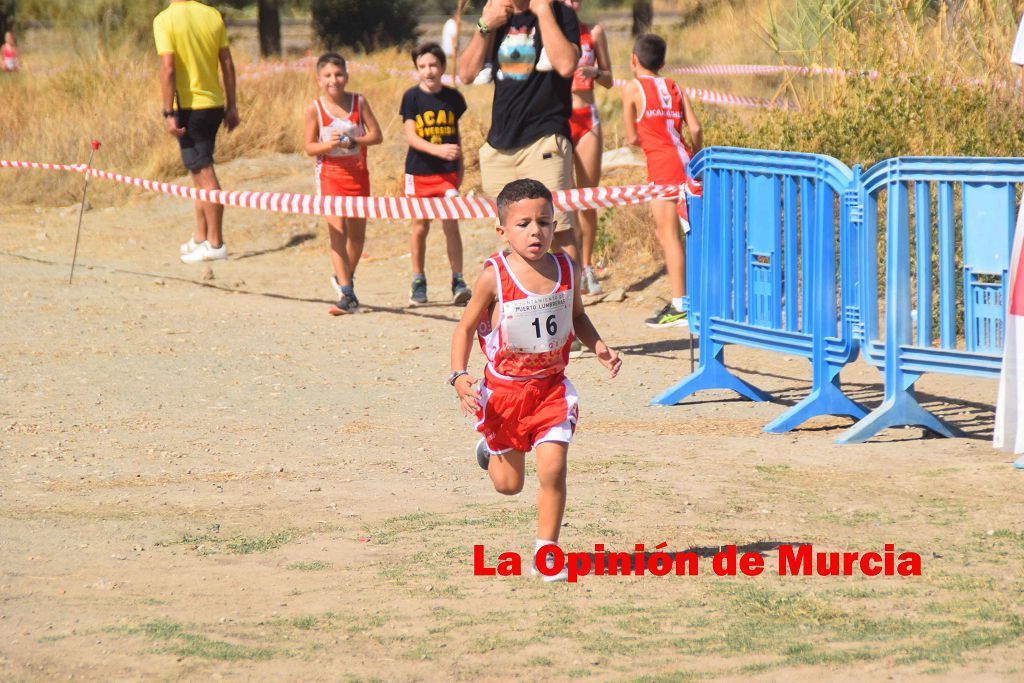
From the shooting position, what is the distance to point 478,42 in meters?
8.86

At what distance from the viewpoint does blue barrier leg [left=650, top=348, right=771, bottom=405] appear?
323 inches

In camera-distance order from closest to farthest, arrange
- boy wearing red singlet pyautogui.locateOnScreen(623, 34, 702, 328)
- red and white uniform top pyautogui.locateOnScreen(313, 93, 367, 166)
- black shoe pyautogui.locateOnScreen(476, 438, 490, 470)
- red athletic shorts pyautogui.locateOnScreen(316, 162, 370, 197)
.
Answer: black shoe pyautogui.locateOnScreen(476, 438, 490, 470)
boy wearing red singlet pyautogui.locateOnScreen(623, 34, 702, 328)
red and white uniform top pyautogui.locateOnScreen(313, 93, 367, 166)
red athletic shorts pyautogui.locateOnScreen(316, 162, 370, 197)

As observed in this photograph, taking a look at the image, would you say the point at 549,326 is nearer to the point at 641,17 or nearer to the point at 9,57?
the point at 9,57

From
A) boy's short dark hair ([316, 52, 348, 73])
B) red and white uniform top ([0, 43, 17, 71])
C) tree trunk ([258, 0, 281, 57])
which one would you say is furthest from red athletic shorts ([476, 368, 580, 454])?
tree trunk ([258, 0, 281, 57])

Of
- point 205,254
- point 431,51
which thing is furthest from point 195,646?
point 205,254

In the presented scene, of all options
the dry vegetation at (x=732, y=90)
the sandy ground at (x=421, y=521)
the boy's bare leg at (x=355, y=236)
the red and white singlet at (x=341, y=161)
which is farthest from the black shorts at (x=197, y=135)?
the dry vegetation at (x=732, y=90)

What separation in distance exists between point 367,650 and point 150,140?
14530 millimetres

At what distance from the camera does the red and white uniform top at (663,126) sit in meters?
10.6

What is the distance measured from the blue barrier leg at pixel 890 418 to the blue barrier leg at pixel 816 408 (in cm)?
30

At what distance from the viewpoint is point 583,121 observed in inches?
433

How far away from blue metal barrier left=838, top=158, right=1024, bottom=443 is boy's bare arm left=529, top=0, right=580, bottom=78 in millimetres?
2213

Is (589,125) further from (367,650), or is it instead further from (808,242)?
(367,650)

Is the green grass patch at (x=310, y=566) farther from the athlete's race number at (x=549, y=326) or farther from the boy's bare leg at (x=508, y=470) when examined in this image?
the athlete's race number at (x=549, y=326)

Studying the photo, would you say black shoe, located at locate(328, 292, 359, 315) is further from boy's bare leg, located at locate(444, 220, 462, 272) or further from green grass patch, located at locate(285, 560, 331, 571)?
green grass patch, located at locate(285, 560, 331, 571)
